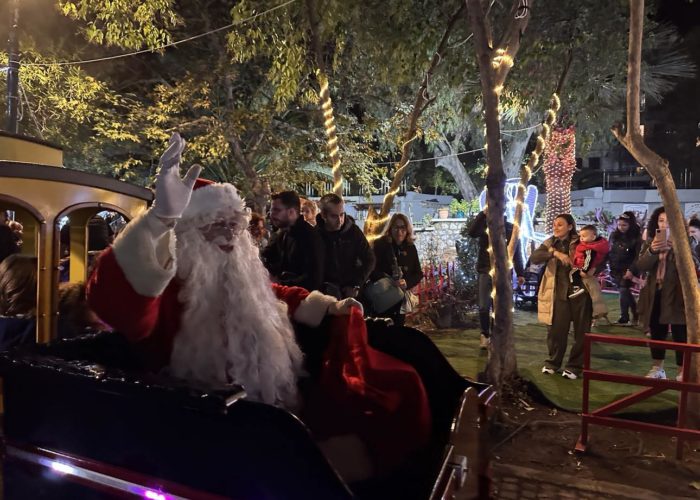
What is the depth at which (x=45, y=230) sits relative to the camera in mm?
4359

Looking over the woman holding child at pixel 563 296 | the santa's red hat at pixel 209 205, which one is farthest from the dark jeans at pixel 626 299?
the santa's red hat at pixel 209 205

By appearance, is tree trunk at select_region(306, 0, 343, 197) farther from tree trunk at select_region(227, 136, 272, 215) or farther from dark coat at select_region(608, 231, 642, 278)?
tree trunk at select_region(227, 136, 272, 215)

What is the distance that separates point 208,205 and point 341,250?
10.1ft

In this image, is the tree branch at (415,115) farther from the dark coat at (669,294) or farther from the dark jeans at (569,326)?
the dark coat at (669,294)

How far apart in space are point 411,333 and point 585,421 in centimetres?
225

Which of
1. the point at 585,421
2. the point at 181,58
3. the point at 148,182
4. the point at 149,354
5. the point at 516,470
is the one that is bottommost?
the point at 516,470

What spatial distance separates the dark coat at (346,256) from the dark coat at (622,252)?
18.8 feet

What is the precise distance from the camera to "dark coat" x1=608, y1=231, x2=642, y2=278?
942 cm

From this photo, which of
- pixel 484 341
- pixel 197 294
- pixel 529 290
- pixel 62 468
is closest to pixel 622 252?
pixel 529 290

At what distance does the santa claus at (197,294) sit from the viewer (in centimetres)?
223

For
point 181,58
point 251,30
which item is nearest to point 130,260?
point 251,30

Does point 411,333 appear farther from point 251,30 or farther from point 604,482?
point 251,30

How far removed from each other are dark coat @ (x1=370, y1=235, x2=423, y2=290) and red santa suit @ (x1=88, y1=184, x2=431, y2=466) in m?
3.99

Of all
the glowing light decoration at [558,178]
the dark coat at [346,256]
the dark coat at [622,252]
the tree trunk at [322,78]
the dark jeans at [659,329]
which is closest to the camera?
the dark coat at [346,256]
